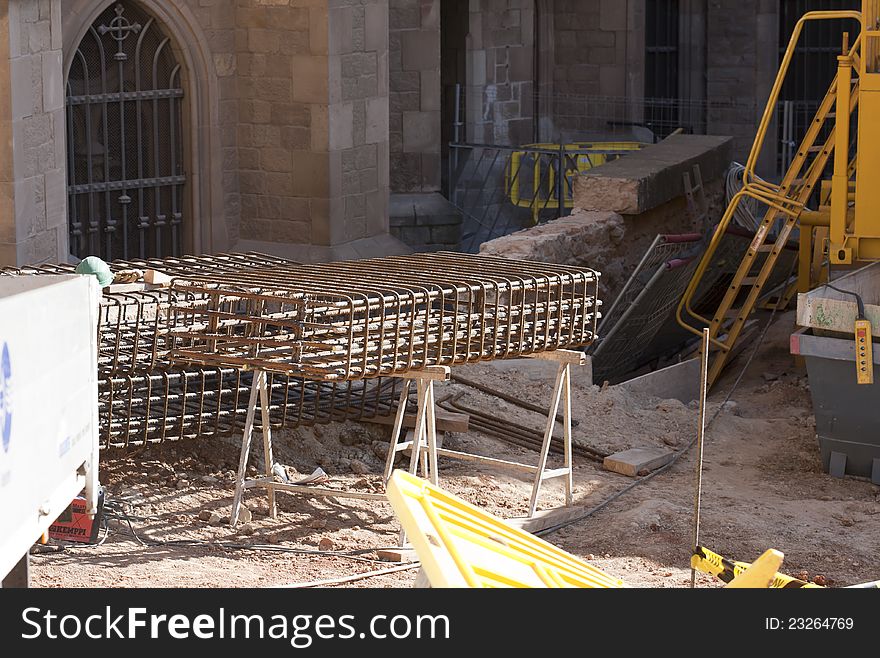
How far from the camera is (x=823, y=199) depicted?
12508 millimetres

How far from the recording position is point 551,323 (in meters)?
7.77

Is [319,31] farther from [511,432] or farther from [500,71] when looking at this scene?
[500,71]

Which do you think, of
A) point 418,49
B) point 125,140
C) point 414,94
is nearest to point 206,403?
point 125,140

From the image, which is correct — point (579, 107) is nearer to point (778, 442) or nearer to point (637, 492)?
point (778, 442)

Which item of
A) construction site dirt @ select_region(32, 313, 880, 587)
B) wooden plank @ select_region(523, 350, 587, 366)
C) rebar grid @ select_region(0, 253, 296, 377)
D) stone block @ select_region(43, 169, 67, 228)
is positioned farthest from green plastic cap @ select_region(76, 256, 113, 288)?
stone block @ select_region(43, 169, 67, 228)

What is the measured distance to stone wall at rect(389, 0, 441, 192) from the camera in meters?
15.9

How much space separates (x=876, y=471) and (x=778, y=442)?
100cm

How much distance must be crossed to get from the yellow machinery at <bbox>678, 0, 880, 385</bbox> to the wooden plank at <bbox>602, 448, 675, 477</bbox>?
2.35 metres

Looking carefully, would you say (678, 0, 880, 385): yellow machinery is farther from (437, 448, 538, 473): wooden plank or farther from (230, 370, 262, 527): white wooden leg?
(230, 370, 262, 527): white wooden leg

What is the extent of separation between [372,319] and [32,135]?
15.7 feet

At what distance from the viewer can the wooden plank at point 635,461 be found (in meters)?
8.88

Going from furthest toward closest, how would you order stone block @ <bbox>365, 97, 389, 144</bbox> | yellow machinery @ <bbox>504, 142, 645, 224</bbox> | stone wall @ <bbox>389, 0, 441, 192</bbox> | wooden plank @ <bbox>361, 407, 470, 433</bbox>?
yellow machinery @ <bbox>504, 142, 645, 224</bbox>
stone wall @ <bbox>389, 0, 441, 192</bbox>
stone block @ <bbox>365, 97, 389, 144</bbox>
wooden plank @ <bbox>361, 407, 470, 433</bbox>

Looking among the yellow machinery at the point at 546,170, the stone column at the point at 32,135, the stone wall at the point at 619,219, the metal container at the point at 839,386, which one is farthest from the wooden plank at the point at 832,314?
the yellow machinery at the point at 546,170

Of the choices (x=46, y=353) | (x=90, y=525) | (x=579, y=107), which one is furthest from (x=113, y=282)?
(x=579, y=107)
